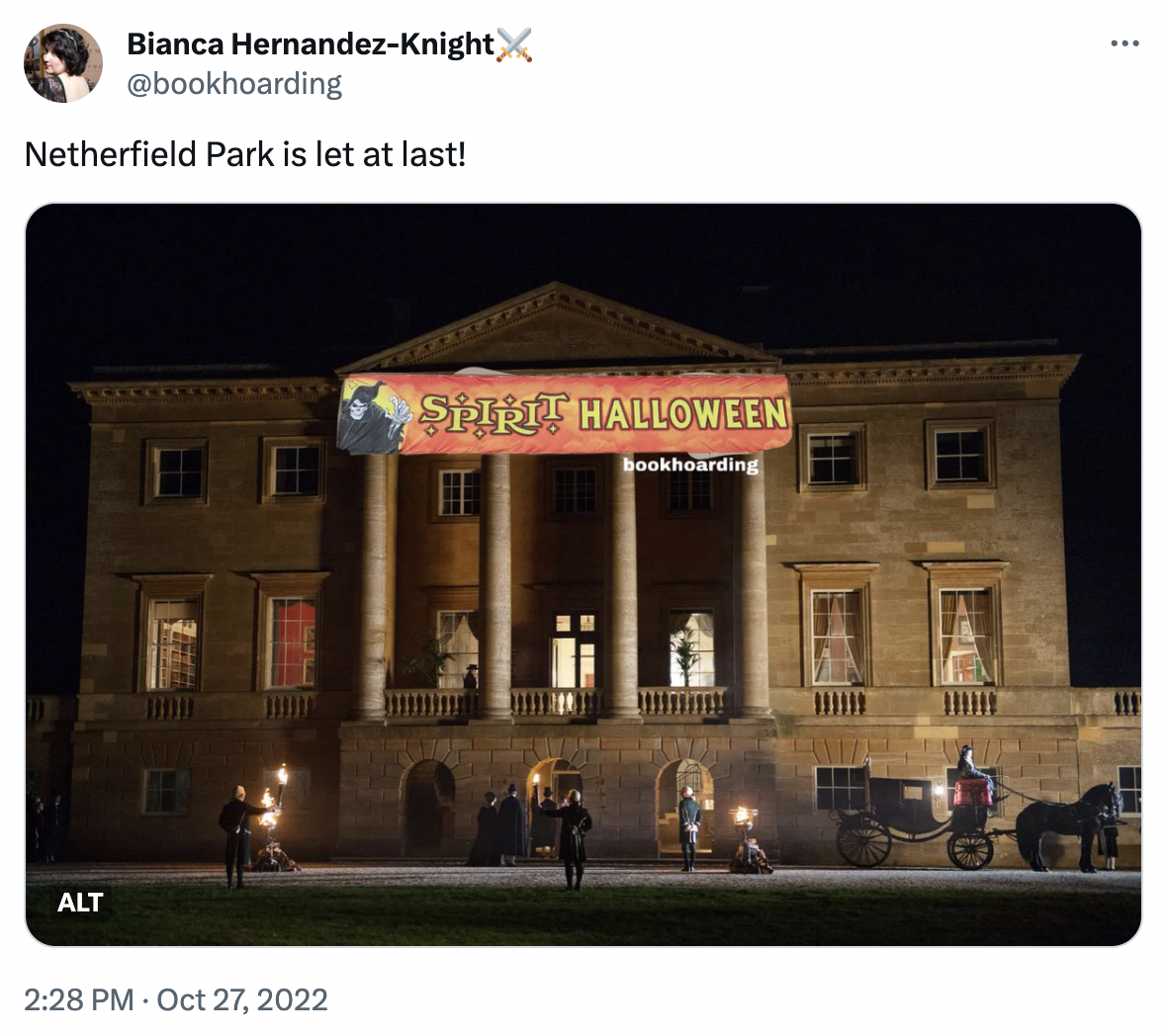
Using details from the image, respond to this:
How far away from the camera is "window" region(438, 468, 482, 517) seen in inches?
1324

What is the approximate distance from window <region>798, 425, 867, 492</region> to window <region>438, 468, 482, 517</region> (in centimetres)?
635

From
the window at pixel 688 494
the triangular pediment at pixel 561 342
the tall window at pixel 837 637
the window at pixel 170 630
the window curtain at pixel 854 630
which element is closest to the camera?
the triangular pediment at pixel 561 342

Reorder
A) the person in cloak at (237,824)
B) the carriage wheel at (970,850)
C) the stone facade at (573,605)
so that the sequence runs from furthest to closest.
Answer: the stone facade at (573,605)
the carriage wheel at (970,850)
the person in cloak at (237,824)

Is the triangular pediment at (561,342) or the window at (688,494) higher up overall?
the triangular pediment at (561,342)

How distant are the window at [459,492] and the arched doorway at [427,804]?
4954 mm

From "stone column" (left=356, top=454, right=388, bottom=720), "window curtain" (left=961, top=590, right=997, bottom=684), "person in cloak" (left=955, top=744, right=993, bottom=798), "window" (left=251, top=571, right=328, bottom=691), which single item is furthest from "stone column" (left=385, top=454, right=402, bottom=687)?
"person in cloak" (left=955, top=744, right=993, bottom=798)

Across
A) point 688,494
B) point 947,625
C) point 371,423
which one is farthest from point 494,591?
point 371,423

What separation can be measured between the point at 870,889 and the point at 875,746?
9.59 m

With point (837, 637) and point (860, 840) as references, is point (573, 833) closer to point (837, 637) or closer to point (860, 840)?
point (860, 840)

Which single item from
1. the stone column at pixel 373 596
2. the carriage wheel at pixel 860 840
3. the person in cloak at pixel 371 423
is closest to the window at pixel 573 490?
the stone column at pixel 373 596

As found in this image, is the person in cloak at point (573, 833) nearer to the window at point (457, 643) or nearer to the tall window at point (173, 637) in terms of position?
the window at point (457, 643)

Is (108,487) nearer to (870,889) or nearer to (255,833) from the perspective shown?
(255,833)

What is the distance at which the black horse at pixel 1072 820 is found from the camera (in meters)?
25.2

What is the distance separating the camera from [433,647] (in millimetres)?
32625
